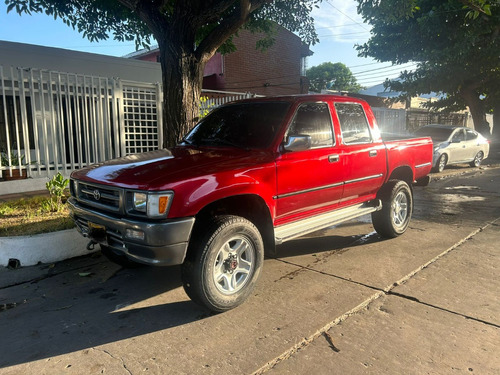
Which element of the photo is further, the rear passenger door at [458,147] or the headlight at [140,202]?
the rear passenger door at [458,147]

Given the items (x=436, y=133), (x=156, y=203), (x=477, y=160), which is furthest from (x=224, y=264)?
(x=477, y=160)

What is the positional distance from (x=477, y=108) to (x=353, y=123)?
20447 mm

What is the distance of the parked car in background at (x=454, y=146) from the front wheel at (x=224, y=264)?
10872 millimetres

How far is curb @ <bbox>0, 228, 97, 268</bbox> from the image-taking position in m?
4.67

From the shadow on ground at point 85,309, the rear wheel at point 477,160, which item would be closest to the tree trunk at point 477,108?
the rear wheel at point 477,160

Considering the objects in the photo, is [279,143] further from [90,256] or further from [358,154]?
[90,256]

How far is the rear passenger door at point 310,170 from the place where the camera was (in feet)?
12.9

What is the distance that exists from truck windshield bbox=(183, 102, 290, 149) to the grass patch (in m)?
2.13

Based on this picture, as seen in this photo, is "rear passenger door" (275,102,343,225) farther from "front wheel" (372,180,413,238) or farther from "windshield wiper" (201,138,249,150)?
"front wheel" (372,180,413,238)

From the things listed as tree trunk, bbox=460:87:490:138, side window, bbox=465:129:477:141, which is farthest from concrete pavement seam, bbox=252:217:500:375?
tree trunk, bbox=460:87:490:138

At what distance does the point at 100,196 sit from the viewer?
3504mm

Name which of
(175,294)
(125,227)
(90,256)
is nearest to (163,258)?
(125,227)

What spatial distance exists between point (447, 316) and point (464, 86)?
20.9 metres

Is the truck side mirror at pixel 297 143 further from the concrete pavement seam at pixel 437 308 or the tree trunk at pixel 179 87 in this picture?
the tree trunk at pixel 179 87
